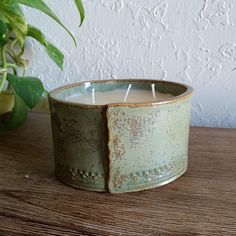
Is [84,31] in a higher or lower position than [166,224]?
higher

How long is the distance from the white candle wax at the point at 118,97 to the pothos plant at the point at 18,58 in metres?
0.06

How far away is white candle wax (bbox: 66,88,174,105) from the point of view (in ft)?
1.11

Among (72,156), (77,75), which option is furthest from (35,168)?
(77,75)

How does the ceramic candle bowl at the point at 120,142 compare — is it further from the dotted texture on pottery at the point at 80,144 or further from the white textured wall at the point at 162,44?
the white textured wall at the point at 162,44

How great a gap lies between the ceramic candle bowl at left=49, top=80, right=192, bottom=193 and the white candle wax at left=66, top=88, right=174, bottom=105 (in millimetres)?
40

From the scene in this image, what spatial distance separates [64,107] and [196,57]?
8.7 inches

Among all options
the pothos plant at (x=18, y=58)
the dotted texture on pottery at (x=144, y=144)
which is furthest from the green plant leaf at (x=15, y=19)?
the dotted texture on pottery at (x=144, y=144)

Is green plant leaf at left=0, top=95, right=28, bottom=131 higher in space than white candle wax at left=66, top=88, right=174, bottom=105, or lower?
lower

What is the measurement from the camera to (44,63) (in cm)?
51

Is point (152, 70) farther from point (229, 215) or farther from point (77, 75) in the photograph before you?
point (229, 215)

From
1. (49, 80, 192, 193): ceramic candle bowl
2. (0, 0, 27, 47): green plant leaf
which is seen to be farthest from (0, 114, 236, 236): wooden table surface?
(0, 0, 27, 47): green plant leaf

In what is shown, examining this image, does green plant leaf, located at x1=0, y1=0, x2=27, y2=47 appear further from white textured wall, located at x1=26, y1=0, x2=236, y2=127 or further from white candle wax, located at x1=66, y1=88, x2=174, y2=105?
white textured wall, located at x1=26, y1=0, x2=236, y2=127

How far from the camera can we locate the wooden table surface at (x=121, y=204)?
0.81 ft

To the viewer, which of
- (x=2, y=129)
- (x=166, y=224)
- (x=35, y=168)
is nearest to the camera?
Result: (x=166, y=224)
